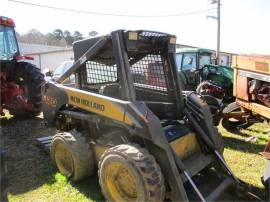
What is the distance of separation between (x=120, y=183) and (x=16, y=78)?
5.68 meters

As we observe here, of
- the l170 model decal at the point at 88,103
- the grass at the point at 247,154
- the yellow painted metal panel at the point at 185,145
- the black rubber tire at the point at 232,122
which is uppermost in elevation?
the l170 model decal at the point at 88,103

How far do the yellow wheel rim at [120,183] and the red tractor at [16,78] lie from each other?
4.86 meters

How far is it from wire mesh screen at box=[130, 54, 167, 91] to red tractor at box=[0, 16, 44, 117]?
167 inches

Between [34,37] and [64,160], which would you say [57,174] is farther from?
[34,37]

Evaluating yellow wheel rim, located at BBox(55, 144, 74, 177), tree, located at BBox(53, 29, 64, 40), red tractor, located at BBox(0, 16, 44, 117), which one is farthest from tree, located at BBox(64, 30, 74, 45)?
yellow wheel rim, located at BBox(55, 144, 74, 177)

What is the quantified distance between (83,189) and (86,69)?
157 centimetres

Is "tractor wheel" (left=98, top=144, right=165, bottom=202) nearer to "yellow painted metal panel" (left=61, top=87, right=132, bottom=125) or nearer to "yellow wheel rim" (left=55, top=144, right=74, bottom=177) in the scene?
"yellow painted metal panel" (left=61, top=87, right=132, bottom=125)

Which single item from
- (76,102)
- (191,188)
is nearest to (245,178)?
(191,188)

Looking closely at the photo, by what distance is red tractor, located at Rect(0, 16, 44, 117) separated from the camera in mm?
7859

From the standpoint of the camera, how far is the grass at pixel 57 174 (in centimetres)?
411

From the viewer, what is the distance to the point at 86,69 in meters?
4.44

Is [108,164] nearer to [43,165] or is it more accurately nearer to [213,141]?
[213,141]

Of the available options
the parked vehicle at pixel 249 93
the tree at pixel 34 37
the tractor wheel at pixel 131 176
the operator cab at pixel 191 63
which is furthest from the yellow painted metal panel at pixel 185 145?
the tree at pixel 34 37

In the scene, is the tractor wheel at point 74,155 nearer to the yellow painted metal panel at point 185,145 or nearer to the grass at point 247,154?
the yellow painted metal panel at point 185,145
